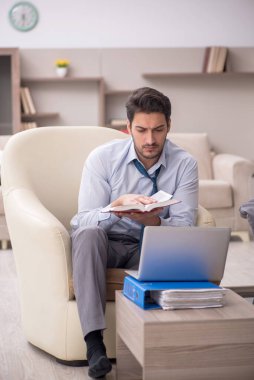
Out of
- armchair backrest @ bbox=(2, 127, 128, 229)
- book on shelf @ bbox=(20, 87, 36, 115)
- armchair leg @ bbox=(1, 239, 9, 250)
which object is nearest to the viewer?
armchair backrest @ bbox=(2, 127, 128, 229)

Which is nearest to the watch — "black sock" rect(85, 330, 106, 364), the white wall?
the white wall

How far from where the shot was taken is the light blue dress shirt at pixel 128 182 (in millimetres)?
2979

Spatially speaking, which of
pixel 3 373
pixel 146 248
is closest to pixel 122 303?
pixel 146 248

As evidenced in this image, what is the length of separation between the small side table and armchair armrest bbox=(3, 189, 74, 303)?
0.57m

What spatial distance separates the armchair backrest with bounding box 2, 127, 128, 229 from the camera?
323cm

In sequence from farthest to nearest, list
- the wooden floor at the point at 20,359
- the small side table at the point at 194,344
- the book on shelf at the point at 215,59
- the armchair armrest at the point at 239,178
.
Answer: the book on shelf at the point at 215,59 → the armchair armrest at the point at 239,178 → the wooden floor at the point at 20,359 → the small side table at the point at 194,344

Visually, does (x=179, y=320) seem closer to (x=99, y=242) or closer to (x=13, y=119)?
(x=99, y=242)

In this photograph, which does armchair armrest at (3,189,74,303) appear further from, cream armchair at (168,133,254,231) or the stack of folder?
cream armchair at (168,133,254,231)

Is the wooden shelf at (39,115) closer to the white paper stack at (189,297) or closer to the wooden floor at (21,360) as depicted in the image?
the wooden floor at (21,360)

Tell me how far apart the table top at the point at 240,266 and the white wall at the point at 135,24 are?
8.43 feet

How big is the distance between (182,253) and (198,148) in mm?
4342

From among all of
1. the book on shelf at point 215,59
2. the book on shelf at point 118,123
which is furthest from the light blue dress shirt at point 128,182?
the book on shelf at point 215,59

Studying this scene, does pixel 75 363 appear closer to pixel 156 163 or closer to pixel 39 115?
pixel 156 163

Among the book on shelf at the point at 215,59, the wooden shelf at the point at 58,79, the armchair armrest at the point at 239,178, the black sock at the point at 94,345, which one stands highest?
the book on shelf at the point at 215,59
